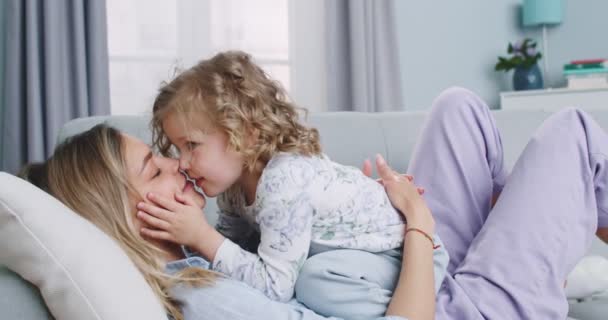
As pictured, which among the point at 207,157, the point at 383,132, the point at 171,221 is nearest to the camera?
the point at 171,221

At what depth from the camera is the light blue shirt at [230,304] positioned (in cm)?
99

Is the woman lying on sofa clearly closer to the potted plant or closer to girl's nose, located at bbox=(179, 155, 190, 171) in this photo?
girl's nose, located at bbox=(179, 155, 190, 171)

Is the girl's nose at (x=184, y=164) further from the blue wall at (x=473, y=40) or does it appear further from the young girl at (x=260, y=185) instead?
the blue wall at (x=473, y=40)

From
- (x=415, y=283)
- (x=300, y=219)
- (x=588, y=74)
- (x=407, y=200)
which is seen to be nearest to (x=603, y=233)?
(x=407, y=200)

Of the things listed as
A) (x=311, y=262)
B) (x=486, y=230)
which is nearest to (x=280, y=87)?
(x=311, y=262)

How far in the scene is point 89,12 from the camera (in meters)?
2.81

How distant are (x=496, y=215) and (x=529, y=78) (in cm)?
293

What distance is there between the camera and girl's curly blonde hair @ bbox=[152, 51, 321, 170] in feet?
4.12

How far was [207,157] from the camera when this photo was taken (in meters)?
1.24

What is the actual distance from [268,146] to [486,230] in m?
0.48

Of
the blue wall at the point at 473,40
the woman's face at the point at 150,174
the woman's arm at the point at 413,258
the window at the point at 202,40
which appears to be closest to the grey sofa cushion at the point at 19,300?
the woman's face at the point at 150,174

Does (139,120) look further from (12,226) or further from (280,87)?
(12,226)

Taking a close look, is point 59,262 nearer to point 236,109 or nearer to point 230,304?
point 230,304

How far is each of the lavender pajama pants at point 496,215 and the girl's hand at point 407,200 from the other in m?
0.09
